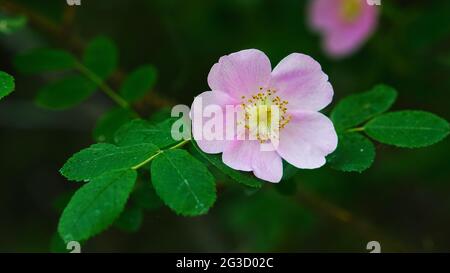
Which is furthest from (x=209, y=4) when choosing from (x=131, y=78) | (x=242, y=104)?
(x=242, y=104)

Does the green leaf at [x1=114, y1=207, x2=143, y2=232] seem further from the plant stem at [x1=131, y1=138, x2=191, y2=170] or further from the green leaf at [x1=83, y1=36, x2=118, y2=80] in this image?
the green leaf at [x1=83, y1=36, x2=118, y2=80]

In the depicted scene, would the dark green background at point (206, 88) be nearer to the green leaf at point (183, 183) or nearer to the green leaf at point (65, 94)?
the green leaf at point (65, 94)

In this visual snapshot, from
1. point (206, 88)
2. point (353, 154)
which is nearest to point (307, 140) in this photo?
point (353, 154)

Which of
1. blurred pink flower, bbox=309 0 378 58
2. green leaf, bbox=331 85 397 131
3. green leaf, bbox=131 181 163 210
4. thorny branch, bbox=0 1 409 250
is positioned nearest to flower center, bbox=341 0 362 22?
blurred pink flower, bbox=309 0 378 58

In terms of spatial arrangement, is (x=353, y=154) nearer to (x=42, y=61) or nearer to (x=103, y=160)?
(x=103, y=160)

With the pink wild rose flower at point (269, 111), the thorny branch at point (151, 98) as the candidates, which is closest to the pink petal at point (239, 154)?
the pink wild rose flower at point (269, 111)
